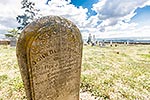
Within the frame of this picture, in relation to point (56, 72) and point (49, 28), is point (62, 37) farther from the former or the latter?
point (56, 72)

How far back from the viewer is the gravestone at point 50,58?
3.15m

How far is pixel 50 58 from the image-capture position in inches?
137

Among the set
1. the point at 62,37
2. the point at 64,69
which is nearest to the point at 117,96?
the point at 64,69

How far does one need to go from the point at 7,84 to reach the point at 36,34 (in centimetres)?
352

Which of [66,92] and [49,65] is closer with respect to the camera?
[49,65]

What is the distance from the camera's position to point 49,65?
3.47 metres

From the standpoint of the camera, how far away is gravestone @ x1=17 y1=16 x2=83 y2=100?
10.3 feet

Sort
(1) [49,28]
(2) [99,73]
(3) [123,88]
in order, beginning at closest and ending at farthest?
(1) [49,28] → (3) [123,88] → (2) [99,73]

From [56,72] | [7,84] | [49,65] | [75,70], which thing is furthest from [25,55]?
[7,84]

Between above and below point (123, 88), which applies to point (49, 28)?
above

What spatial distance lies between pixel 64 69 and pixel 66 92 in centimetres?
51

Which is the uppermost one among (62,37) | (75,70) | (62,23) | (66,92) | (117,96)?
(62,23)

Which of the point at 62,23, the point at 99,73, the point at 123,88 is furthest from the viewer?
the point at 99,73

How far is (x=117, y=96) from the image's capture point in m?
5.80
